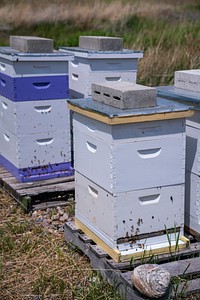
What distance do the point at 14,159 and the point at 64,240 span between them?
3.01 ft

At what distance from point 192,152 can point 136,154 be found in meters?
0.39

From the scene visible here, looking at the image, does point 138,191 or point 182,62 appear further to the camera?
point 182,62

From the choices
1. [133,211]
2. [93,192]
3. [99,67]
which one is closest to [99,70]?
[99,67]

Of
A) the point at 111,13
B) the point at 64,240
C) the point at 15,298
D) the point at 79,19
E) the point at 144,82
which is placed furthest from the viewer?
the point at 111,13

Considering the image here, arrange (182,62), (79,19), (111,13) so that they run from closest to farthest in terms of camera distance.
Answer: (182,62) < (79,19) < (111,13)

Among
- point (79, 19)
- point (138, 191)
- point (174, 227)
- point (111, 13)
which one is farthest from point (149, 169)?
point (111, 13)

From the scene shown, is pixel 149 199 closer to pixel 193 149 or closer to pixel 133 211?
pixel 133 211

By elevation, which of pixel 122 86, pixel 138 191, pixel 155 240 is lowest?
pixel 155 240

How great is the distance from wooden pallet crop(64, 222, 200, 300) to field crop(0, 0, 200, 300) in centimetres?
5

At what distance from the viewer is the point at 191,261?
2.63 metres

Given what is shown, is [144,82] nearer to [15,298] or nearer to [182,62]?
[182,62]

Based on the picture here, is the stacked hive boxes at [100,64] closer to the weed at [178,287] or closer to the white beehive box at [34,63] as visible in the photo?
the white beehive box at [34,63]

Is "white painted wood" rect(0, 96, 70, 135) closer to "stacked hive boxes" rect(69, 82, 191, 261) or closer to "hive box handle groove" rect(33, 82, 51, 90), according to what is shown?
"hive box handle groove" rect(33, 82, 51, 90)

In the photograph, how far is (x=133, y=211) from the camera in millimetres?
2605
